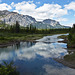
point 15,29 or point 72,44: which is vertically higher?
point 15,29

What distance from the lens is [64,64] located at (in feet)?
109

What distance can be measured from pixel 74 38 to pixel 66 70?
4069cm

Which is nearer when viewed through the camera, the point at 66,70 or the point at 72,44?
the point at 66,70

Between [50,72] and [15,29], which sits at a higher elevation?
[15,29]

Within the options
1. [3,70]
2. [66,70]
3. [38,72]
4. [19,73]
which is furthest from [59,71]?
[3,70]

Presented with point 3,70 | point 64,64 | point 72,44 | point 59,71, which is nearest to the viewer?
point 3,70

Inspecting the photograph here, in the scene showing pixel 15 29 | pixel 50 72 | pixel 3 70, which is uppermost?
pixel 15 29

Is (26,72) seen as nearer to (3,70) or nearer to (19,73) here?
(19,73)

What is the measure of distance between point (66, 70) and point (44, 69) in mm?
6778

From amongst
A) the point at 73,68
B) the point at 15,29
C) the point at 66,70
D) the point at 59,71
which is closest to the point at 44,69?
the point at 59,71

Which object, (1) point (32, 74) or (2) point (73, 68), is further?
(2) point (73, 68)

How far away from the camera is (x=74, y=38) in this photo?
6456 centimetres

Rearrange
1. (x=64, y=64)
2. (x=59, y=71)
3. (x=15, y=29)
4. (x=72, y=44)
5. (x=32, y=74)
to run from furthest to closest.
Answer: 1. (x=15, y=29)
2. (x=72, y=44)
3. (x=64, y=64)
4. (x=59, y=71)
5. (x=32, y=74)

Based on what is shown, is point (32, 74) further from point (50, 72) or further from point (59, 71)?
point (59, 71)
